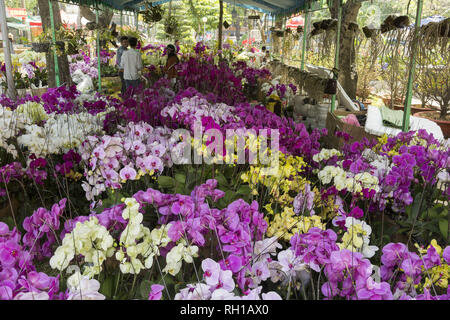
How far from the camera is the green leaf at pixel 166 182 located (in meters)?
1.63

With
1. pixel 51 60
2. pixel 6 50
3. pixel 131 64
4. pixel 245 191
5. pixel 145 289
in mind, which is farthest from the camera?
pixel 51 60

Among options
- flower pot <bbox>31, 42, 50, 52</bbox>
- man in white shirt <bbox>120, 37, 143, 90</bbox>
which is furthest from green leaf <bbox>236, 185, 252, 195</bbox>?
flower pot <bbox>31, 42, 50, 52</bbox>

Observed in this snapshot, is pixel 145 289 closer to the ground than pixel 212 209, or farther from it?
closer to the ground

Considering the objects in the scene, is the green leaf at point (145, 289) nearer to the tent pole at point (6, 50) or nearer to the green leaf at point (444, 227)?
the green leaf at point (444, 227)

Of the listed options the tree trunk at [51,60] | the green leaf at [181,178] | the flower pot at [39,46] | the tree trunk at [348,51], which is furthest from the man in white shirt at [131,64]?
the green leaf at [181,178]

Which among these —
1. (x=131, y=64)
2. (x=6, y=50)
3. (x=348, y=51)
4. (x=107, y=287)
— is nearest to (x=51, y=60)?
(x=131, y=64)

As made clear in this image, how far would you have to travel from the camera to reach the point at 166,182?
164 centimetres

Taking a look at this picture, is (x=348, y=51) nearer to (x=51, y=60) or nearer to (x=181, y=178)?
(x=51, y=60)

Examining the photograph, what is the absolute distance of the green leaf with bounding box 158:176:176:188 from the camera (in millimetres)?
1628

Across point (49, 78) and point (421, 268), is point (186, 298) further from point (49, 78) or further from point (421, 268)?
point (49, 78)

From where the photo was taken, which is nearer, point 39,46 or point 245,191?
point 245,191

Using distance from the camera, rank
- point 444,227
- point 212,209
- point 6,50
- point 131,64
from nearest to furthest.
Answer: point 212,209 → point 444,227 → point 6,50 → point 131,64
